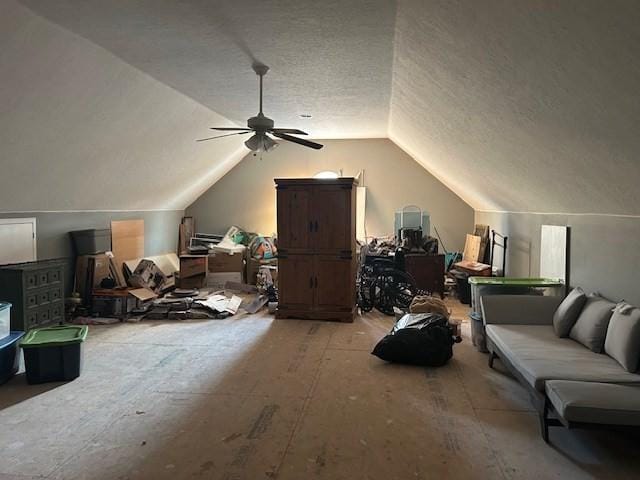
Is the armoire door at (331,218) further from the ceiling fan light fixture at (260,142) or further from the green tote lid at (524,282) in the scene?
the green tote lid at (524,282)

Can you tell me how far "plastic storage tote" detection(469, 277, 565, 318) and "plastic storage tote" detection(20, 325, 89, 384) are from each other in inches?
141

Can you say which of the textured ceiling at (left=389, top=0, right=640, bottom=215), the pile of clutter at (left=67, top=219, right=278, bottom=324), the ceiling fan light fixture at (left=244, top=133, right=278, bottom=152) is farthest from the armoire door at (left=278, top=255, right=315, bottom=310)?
A: the textured ceiling at (left=389, top=0, right=640, bottom=215)

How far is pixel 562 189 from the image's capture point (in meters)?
3.69

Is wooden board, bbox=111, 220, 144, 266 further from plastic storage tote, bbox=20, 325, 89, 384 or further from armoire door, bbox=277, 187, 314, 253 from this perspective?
plastic storage tote, bbox=20, 325, 89, 384

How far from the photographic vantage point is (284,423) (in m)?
2.91

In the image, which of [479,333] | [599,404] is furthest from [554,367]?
[479,333]

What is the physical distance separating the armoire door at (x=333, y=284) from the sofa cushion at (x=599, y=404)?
319 centimetres

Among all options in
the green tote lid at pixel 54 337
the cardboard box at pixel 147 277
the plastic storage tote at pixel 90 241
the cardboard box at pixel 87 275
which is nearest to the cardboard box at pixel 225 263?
the cardboard box at pixel 147 277

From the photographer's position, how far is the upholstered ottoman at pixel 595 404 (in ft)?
7.57

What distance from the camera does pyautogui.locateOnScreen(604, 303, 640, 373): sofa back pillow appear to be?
107 inches

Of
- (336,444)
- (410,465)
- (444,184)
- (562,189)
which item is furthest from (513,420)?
(444,184)

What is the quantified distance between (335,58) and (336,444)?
3.02m

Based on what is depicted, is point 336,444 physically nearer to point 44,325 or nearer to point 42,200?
point 44,325

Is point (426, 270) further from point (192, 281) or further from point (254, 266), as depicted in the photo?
point (192, 281)
